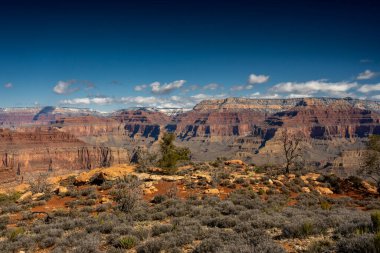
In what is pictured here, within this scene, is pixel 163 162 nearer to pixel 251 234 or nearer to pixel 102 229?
pixel 102 229

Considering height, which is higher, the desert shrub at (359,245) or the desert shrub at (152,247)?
the desert shrub at (359,245)

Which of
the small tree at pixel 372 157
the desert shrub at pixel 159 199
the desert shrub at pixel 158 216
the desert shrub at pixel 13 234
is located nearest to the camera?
the desert shrub at pixel 13 234

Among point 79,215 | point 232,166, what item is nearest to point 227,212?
point 79,215

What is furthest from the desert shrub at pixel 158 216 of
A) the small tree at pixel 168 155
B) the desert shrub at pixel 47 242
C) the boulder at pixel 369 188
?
the boulder at pixel 369 188

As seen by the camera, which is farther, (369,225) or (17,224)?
(17,224)

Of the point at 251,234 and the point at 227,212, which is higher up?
the point at 251,234

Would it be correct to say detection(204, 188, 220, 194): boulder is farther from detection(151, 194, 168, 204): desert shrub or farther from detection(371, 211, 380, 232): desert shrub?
detection(371, 211, 380, 232): desert shrub

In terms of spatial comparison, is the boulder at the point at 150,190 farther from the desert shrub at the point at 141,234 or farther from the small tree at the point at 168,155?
the desert shrub at the point at 141,234

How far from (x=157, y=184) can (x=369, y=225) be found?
79.7ft

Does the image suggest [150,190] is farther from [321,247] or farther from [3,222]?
[321,247]

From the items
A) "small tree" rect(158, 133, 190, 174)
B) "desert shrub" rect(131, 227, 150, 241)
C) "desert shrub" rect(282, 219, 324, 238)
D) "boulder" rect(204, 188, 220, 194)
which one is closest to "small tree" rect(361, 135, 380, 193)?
"boulder" rect(204, 188, 220, 194)

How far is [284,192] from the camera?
3122 centimetres

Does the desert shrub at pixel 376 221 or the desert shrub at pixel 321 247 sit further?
the desert shrub at pixel 376 221

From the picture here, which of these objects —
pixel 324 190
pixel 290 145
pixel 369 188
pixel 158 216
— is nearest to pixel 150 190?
pixel 158 216
